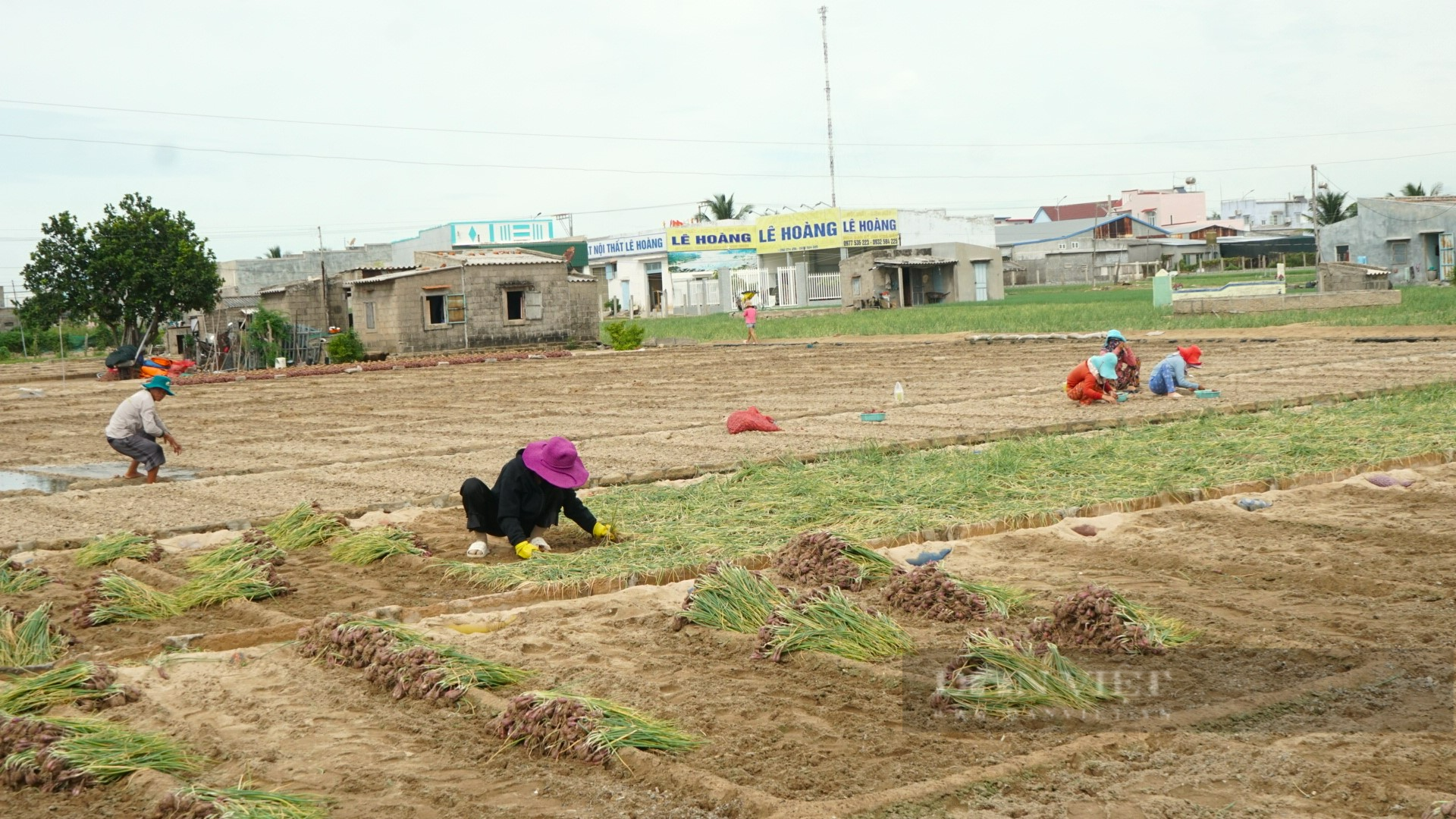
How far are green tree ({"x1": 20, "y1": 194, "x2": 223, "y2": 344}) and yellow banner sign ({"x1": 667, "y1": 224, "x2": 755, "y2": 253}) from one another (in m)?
28.4

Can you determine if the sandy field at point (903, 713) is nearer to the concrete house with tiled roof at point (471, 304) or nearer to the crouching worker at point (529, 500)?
the crouching worker at point (529, 500)

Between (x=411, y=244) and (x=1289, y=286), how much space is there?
138 feet

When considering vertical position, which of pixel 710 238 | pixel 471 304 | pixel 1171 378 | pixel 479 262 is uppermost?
pixel 710 238

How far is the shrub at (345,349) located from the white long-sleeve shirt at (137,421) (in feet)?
84.4

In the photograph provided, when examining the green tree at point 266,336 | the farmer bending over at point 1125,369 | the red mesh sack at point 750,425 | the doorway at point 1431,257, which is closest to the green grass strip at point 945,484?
the red mesh sack at point 750,425

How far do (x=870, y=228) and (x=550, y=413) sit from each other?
46.1m

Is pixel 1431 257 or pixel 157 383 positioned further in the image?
pixel 1431 257

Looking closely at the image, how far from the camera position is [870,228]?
2462 inches

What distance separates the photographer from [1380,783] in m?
3.96

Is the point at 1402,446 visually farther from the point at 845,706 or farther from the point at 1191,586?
the point at 845,706

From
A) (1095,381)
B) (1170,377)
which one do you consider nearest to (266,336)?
(1095,381)

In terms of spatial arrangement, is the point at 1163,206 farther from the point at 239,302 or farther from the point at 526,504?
the point at 526,504

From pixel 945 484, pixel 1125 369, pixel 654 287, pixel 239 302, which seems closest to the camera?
pixel 945 484

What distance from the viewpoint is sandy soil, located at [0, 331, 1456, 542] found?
11.6 meters
